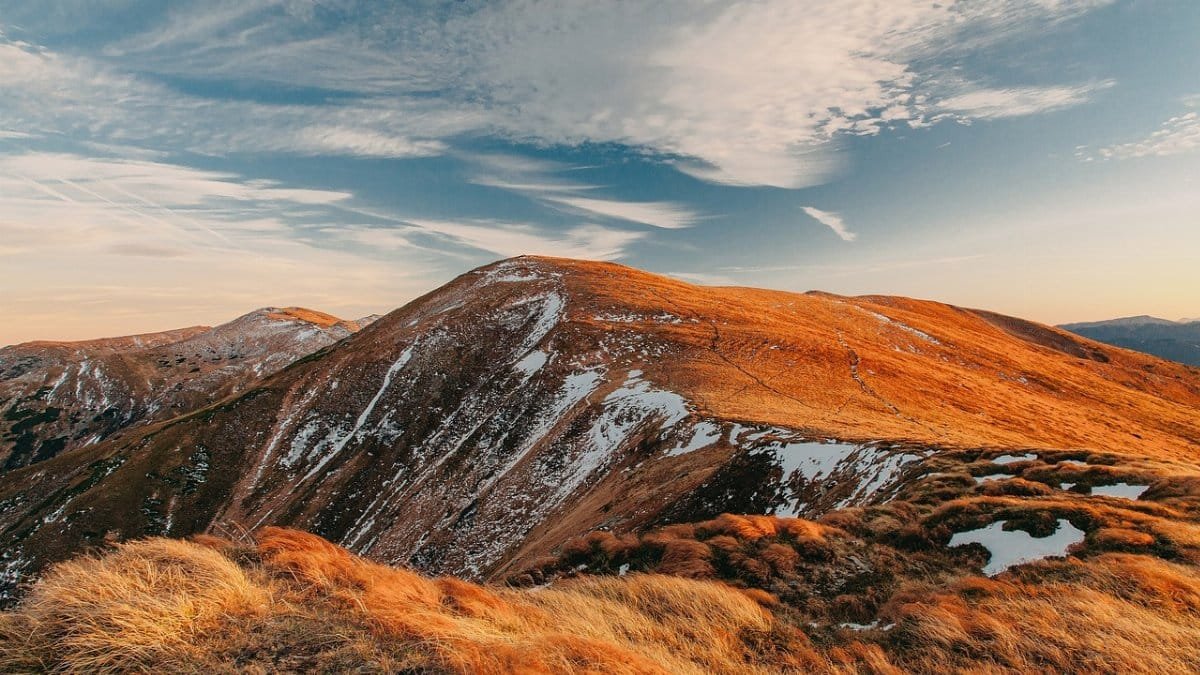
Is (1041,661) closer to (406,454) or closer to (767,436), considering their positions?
(767,436)

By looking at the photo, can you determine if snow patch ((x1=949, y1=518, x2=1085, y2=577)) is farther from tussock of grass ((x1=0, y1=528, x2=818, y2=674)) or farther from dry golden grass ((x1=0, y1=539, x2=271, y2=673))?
dry golden grass ((x1=0, y1=539, x2=271, y2=673))

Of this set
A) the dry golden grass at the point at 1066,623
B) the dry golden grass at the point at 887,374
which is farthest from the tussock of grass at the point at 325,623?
the dry golden grass at the point at 887,374

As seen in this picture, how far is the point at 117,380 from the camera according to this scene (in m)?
138

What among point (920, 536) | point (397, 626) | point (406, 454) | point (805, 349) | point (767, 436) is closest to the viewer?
point (397, 626)

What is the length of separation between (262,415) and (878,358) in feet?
236

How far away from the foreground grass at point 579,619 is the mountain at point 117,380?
155m

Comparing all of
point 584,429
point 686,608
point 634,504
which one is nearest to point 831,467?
point 634,504

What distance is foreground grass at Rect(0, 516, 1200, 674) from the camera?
15.7ft

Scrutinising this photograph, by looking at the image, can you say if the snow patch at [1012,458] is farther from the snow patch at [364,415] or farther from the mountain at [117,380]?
the mountain at [117,380]

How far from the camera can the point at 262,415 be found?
6078 centimetres

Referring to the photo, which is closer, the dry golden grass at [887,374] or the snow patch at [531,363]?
the dry golden grass at [887,374]

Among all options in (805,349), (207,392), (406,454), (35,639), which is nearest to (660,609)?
(35,639)

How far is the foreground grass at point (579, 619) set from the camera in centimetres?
477

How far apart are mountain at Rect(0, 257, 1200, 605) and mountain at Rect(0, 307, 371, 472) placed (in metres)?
65.9
